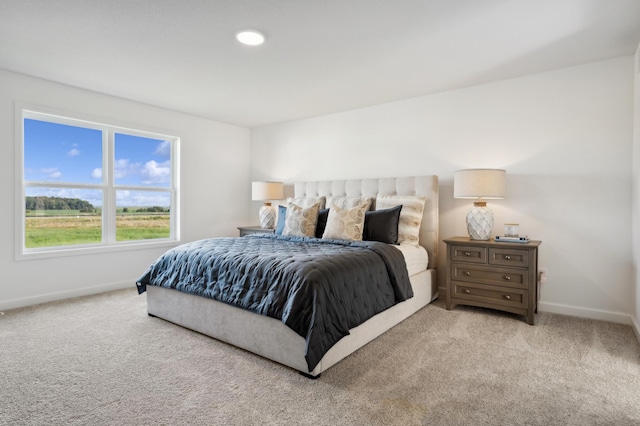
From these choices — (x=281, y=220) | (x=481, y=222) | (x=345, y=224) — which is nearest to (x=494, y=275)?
(x=481, y=222)

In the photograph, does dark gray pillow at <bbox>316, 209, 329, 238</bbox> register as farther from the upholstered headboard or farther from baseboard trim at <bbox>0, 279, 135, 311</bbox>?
baseboard trim at <bbox>0, 279, 135, 311</bbox>

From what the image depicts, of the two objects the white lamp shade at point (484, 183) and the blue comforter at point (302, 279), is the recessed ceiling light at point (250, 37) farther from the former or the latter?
the white lamp shade at point (484, 183)

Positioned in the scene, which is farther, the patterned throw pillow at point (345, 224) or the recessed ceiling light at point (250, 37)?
the patterned throw pillow at point (345, 224)

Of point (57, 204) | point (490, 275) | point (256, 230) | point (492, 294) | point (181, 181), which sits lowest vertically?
point (492, 294)

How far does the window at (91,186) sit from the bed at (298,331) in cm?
158

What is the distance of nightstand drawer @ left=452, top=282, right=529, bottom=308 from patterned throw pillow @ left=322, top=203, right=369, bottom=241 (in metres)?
1.09

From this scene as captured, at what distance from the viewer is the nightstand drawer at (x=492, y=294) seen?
3068 mm

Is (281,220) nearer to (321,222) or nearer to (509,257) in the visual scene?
(321,222)

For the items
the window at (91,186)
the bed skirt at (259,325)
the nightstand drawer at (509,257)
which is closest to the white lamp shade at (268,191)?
the window at (91,186)

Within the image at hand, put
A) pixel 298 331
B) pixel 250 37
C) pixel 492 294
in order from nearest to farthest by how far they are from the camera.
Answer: pixel 298 331
pixel 250 37
pixel 492 294

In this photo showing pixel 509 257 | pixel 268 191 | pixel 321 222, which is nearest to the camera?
pixel 509 257

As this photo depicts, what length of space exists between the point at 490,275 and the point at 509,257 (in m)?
0.24

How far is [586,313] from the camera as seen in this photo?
3.20 meters

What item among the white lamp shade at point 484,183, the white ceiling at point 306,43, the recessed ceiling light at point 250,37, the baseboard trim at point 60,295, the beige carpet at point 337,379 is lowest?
the beige carpet at point 337,379
